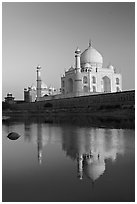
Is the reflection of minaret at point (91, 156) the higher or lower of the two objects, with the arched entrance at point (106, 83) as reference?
lower

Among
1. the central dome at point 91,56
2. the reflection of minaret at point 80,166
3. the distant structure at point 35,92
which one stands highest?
the central dome at point 91,56

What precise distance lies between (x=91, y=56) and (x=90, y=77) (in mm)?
3791

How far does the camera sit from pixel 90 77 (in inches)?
1339

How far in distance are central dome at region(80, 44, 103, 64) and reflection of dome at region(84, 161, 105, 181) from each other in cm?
3178

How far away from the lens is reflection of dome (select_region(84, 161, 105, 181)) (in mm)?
3897

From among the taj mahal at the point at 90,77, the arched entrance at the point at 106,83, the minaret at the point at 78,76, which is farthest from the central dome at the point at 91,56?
the minaret at the point at 78,76

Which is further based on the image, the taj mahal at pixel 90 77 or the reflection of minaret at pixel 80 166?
the taj mahal at pixel 90 77

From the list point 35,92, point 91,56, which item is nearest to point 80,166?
point 91,56

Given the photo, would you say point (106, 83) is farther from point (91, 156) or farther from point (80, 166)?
point (80, 166)

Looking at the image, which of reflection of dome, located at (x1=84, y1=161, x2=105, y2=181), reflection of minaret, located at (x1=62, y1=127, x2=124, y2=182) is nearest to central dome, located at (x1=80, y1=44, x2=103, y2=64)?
reflection of minaret, located at (x1=62, y1=127, x2=124, y2=182)

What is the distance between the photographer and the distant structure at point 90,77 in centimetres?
3275

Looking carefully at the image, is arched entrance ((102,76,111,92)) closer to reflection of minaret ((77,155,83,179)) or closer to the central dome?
the central dome

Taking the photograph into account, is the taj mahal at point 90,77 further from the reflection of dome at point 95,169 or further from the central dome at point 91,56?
the reflection of dome at point 95,169

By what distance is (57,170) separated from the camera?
4184 mm
